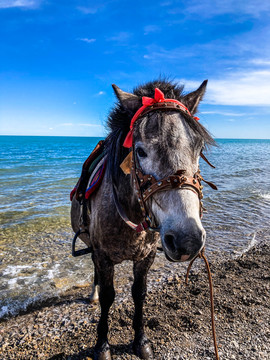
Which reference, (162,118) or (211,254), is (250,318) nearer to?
(211,254)

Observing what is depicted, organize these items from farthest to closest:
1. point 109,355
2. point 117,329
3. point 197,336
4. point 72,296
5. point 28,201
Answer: point 28,201 → point 72,296 → point 117,329 → point 197,336 → point 109,355

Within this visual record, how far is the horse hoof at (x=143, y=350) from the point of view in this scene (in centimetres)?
294

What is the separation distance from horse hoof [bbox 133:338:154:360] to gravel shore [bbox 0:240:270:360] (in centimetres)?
8

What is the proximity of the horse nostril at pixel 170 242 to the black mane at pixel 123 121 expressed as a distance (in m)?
0.92

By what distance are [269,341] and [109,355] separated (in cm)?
204

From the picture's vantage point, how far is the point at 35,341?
10.5 ft

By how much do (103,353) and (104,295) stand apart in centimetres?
70

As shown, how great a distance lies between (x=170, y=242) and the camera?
1650 millimetres

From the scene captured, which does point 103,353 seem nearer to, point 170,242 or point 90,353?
point 90,353

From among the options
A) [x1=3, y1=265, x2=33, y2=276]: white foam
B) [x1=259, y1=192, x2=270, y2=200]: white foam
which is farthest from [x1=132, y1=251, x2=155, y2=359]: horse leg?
[x1=259, y1=192, x2=270, y2=200]: white foam

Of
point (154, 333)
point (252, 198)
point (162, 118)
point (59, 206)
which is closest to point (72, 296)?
point (154, 333)

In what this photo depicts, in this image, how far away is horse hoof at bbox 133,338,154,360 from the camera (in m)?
2.94

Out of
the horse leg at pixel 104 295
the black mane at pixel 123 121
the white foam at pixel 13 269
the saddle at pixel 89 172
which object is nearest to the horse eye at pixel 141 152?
the black mane at pixel 123 121

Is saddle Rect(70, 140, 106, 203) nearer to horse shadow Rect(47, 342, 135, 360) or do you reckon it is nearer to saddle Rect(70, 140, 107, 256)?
saddle Rect(70, 140, 107, 256)
